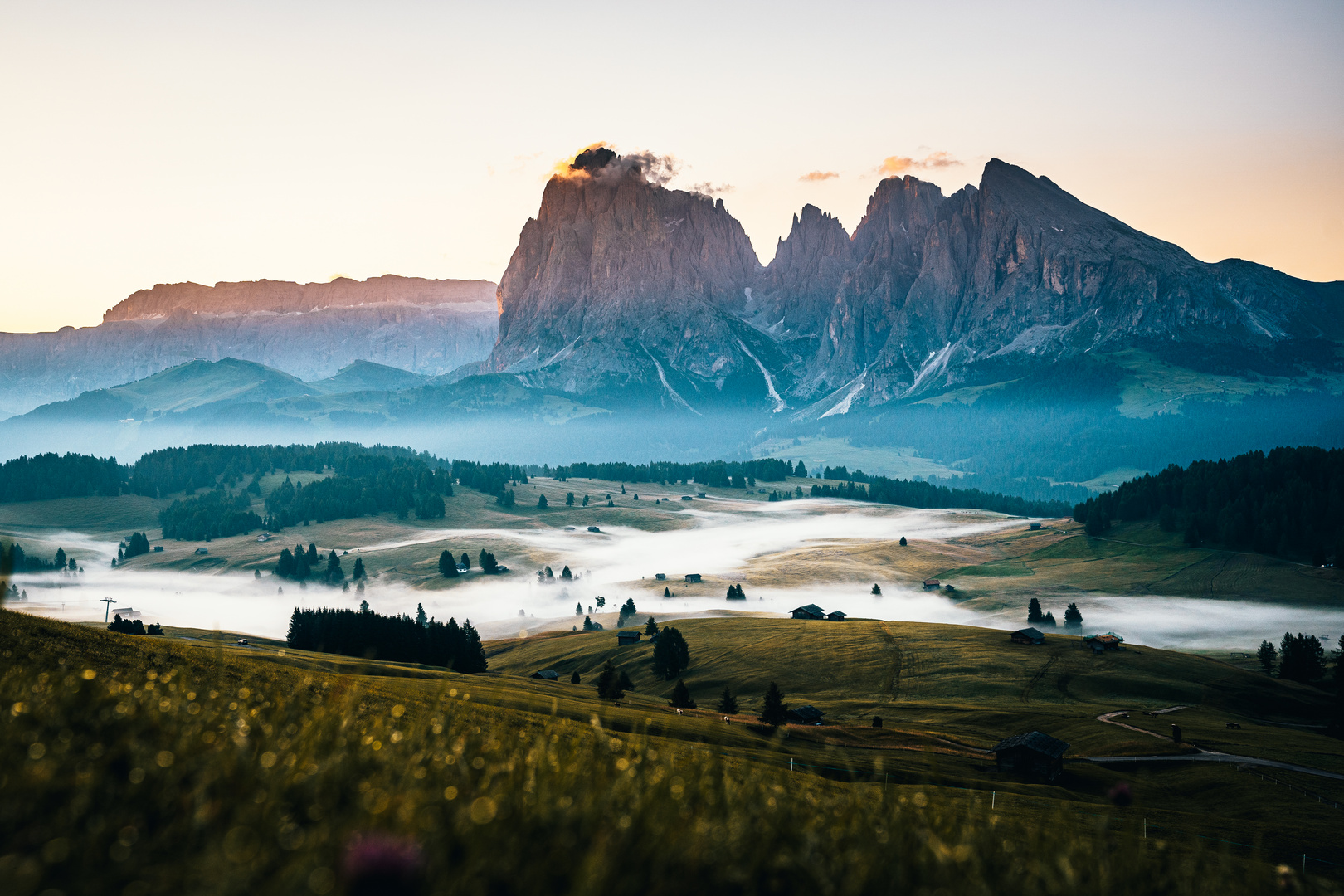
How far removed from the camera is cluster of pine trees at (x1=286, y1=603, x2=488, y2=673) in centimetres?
13800

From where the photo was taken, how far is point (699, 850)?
816 centimetres

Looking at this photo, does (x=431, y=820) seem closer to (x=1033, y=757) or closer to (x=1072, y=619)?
(x=1033, y=757)

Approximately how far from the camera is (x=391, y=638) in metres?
140

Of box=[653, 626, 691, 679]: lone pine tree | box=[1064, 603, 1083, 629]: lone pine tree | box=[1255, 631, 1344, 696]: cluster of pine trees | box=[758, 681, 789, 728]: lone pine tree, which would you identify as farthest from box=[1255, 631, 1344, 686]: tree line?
box=[758, 681, 789, 728]: lone pine tree

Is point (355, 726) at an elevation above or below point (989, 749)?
above

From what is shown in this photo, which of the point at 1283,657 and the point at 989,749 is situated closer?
the point at 989,749

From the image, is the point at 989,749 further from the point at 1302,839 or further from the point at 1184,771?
the point at 1302,839

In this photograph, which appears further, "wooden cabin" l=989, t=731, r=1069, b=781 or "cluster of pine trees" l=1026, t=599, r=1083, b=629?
"cluster of pine trees" l=1026, t=599, r=1083, b=629

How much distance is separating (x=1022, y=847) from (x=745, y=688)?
134m

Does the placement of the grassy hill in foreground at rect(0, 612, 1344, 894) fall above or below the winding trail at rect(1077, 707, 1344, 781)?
above

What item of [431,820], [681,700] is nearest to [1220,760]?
[681,700]

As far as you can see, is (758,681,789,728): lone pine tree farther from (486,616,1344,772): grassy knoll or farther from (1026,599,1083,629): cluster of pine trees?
(1026,599,1083,629): cluster of pine trees

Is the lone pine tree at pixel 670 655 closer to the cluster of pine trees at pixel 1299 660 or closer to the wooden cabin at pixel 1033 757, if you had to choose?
the wooden cabin at pixel 1033 757

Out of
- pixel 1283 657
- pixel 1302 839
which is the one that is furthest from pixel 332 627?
pixel 1283 657
